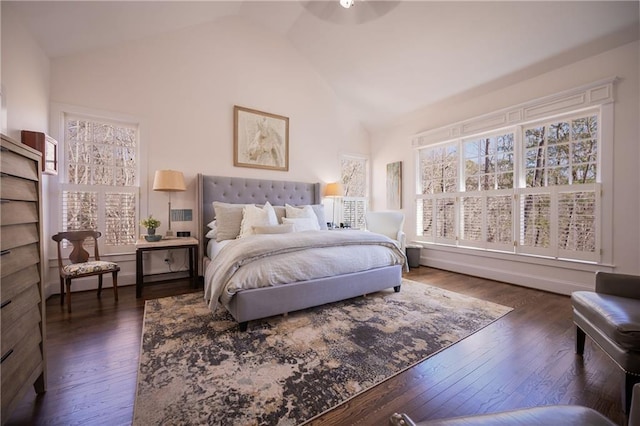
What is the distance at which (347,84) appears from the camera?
16.3 ft

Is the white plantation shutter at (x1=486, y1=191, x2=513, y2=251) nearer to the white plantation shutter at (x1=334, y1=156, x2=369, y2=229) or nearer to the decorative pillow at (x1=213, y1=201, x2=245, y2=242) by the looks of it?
the white plantation shutter at (x1=334, y1=156, x2=369, y2=229)

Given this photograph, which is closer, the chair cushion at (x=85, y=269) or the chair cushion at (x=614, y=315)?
the chair cushion at (x=614, y=315)

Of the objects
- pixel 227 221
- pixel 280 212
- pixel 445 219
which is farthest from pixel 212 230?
pixel 445 219

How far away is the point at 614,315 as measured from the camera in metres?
1.48

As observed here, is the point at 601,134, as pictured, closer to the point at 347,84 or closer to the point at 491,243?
the point at 491,243

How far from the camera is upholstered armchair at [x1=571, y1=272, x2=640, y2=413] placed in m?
1.34

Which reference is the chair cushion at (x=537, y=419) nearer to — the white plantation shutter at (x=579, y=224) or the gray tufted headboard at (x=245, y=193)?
the white plantation shutter at (x=579, y=224)

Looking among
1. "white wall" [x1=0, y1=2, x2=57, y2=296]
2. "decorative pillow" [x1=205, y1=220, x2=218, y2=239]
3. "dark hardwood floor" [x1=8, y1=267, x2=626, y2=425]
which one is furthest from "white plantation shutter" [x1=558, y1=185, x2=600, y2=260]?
"white wall" [x1=0, y1=2, x2=57, y2=296]

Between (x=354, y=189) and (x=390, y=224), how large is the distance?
1461 mm

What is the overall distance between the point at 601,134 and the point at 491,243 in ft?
5.86

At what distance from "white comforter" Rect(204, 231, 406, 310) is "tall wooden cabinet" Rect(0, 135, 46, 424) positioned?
40.4 inches

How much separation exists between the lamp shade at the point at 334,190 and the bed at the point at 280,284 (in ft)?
0.63

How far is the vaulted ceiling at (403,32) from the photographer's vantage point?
270cm

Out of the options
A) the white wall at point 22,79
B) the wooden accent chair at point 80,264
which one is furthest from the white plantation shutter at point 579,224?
the white wall at point 22,79
